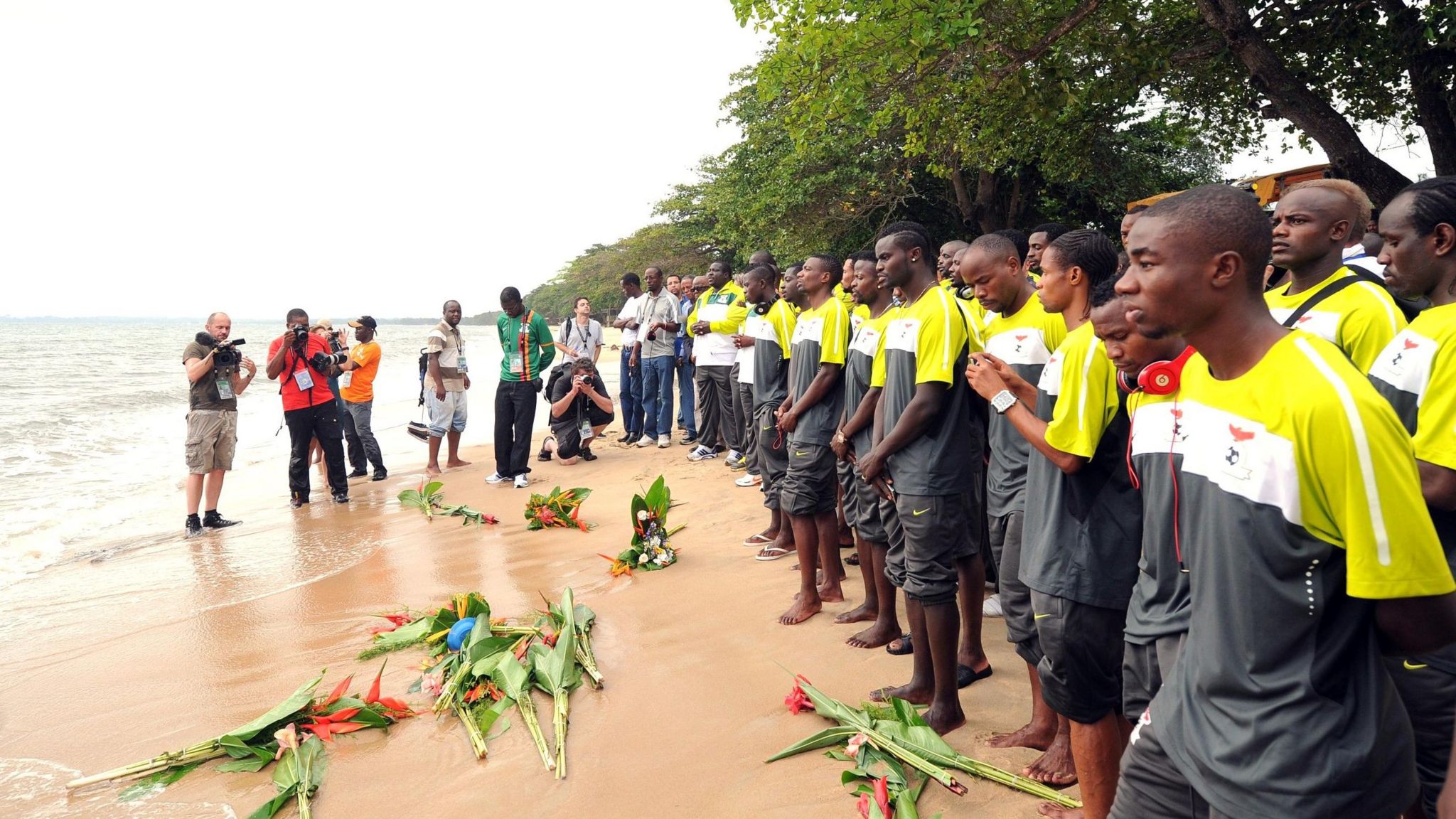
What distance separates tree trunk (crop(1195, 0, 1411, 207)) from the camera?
29.1ft

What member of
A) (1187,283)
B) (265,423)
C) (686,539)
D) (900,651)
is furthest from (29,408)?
(1187,283)

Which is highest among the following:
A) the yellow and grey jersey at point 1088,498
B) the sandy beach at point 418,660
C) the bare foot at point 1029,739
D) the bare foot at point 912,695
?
the yellow and grey jersey at point 1088,498

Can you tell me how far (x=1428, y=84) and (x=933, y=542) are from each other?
948 centimetres

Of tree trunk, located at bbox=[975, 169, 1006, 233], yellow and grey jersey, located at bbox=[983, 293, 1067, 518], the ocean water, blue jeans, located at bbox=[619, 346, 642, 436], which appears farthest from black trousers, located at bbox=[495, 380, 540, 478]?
tree trunk, located at bbox=[975, 169, 1006, 233]

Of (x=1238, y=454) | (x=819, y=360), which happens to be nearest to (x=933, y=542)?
(x=819, y=360)

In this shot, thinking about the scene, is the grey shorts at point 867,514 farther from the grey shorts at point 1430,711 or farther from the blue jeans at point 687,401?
the blue jeans at point 687,401

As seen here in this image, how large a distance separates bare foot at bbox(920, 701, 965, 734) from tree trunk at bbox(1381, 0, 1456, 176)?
9.48 metres

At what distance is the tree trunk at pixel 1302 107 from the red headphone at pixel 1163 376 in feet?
29.0

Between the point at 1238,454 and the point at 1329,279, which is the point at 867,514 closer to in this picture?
the point at 1329,279

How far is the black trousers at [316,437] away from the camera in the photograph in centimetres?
919

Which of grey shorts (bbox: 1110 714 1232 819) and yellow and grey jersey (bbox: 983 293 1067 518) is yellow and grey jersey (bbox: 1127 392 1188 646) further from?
yellow and grey jersey (bbox: 983 293 1067 518)

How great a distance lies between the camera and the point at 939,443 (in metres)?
3.77

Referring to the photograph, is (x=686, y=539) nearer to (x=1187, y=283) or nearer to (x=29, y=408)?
(x=1187, y=283)

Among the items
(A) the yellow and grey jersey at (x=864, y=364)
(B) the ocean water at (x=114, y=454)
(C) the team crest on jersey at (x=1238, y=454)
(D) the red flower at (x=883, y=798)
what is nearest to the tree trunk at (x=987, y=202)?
(B) the ocean water at (x=114, y=454)
